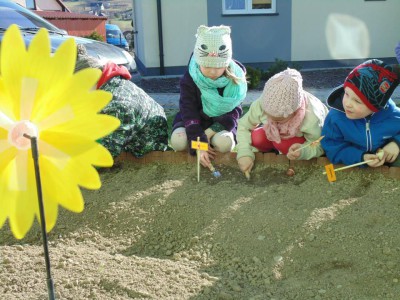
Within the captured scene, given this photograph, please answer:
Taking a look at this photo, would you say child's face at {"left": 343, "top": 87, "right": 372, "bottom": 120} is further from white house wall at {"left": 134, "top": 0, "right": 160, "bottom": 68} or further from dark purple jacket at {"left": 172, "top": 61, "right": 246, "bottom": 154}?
white house wall at {"left": 134, "top": 0, "right": 160, "bottom": 68}

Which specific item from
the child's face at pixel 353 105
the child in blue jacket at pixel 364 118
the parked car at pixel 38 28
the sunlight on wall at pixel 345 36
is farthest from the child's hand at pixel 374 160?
the sunlight on wall at pixel 345 36

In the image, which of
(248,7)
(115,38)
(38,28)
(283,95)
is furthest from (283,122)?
(115,38)

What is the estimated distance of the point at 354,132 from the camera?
3133 millimetres

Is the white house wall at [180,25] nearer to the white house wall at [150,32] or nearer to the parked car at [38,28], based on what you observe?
the white house wall at [150,32]

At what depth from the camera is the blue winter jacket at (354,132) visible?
308cm

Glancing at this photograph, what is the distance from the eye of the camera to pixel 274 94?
295cm

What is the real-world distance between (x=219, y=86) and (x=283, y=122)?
1.81ft

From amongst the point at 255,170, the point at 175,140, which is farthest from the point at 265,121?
the point at 175,140

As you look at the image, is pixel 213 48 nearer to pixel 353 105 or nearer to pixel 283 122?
pixel 283 122

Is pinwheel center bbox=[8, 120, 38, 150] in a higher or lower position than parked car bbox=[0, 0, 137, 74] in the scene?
higher

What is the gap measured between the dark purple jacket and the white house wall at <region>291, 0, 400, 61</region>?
25.4ft

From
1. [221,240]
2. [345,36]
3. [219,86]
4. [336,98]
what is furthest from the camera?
[345,36]

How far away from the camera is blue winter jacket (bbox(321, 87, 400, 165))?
10.1 ft

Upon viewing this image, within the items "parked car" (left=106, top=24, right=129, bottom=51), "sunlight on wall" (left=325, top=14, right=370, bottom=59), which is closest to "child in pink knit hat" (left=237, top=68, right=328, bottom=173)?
"sunlight on wall" (left=325, top=14, right=370, bottom=59)
